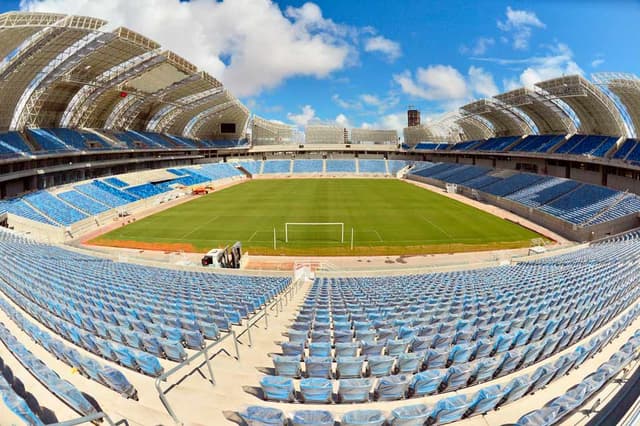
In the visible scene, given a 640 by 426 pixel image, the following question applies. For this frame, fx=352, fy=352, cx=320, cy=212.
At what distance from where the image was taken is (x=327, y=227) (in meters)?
35.7

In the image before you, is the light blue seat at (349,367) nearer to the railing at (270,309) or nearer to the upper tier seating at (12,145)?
the railing at (270,309)

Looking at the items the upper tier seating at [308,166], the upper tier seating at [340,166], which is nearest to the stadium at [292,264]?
the upper tier seating at [340,166]

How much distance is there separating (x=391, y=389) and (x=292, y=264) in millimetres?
19361

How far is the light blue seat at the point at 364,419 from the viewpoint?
490cm

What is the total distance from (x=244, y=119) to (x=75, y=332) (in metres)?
90.5

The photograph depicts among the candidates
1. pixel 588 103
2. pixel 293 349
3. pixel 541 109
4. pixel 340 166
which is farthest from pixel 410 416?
pixel 340 166

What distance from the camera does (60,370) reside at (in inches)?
281

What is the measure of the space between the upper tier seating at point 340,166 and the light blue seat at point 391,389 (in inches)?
3438

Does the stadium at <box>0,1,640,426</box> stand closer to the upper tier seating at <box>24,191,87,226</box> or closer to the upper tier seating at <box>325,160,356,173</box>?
the upper tier seating at <box>24,191,87,226</box>

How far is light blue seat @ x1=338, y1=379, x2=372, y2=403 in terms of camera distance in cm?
582

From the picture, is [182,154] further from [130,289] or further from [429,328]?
[429,328]

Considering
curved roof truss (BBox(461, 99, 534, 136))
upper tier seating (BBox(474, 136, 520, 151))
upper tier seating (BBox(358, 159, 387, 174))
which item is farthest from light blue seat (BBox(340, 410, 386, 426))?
upper tier seating (BBox(358, 159, 387, 174))

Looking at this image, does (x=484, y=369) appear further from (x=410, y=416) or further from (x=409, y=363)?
(x=410, y=416)

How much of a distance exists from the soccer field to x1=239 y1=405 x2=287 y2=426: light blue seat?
2227 cm
